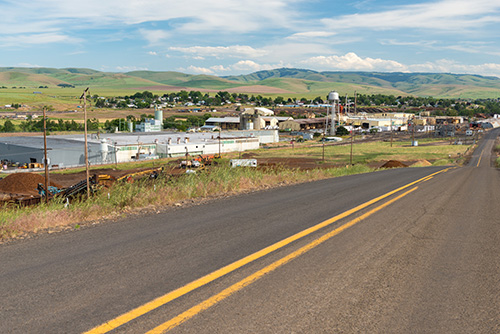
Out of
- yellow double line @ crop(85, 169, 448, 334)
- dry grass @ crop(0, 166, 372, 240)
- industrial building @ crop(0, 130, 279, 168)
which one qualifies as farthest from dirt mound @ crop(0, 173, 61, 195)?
yellow double line @ crop(85, 169, 448, 334)

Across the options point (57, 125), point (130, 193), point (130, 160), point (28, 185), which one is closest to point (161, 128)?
point (57, 125)

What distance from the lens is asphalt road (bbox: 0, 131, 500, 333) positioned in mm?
3852

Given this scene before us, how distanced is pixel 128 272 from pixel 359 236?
4.18 m

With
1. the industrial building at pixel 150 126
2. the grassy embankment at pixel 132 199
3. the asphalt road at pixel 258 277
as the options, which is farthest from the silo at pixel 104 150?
the asphalt road at pixel 258 277

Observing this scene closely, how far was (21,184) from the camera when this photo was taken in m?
28.9

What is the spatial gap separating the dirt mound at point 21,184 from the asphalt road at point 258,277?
24868 millimetres

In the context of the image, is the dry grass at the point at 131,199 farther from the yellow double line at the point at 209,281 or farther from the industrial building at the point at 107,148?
the industrial building at the point at 107,148

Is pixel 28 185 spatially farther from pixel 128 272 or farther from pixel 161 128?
pixel 161 128

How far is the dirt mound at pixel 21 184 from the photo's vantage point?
28430 millimetres

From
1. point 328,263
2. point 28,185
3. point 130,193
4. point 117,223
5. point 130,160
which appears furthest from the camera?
point 130,160

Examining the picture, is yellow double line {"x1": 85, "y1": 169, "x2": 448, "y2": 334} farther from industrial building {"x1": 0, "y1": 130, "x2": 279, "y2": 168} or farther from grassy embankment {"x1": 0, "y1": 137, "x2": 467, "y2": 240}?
industrial building {"x1": 0, "y1": 130, "x2": 279, "y2": 168}

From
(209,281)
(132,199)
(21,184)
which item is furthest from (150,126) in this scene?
(209,281)

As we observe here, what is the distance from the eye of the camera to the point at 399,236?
724 centimetres

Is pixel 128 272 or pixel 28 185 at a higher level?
pixel 128 272
